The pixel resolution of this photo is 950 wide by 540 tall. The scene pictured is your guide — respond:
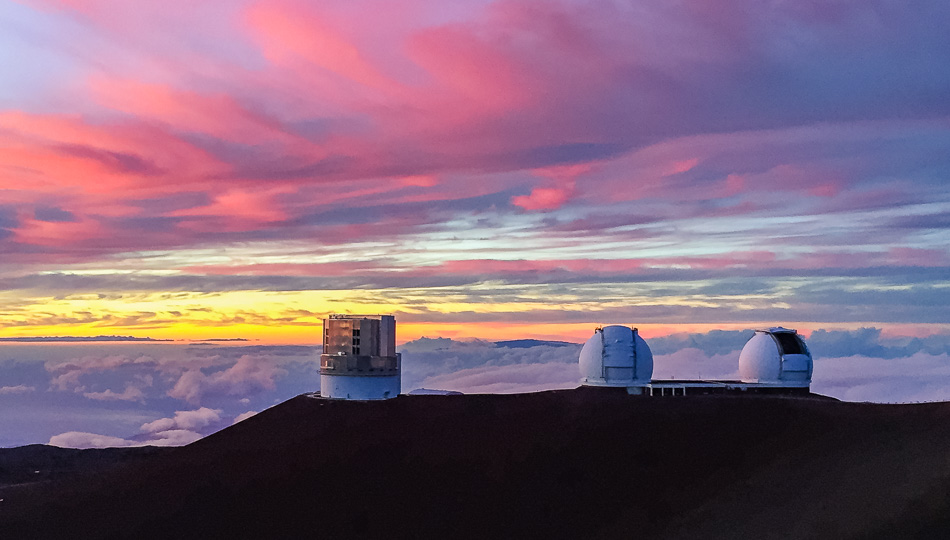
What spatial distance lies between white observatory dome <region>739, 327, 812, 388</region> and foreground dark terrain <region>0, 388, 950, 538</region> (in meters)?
7.10

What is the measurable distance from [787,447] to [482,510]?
41.8 feet

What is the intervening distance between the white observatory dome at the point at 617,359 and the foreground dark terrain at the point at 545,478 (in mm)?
5058

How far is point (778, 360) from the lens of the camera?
1768 inches

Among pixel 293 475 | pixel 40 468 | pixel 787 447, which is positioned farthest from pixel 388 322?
pixel 40 468

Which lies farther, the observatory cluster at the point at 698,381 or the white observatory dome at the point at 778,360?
the white observatory dome at the point at 778,360

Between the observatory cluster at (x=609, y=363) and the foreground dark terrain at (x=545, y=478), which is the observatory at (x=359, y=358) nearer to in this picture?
the observatory cluster at (x=609, y=363)

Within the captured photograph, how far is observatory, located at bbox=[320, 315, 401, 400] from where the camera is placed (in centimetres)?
3966

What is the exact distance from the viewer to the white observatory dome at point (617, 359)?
42781 millimetres

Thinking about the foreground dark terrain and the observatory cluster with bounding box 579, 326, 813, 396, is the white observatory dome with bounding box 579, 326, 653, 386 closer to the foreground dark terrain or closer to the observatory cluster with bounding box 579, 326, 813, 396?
the observatory cluster with bounding box 579, 326, 813, 396

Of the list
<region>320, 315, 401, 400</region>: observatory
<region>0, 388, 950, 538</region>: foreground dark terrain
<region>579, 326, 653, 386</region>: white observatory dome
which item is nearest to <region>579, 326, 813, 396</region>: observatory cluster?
<region>579, 326, 653, 386</region>: white observatory dome

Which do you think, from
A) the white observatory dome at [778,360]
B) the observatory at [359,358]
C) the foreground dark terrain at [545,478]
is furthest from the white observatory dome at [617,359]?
the observatory at [359,358]

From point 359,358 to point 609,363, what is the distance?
13468 mm

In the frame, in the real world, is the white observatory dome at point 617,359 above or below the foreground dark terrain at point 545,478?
above

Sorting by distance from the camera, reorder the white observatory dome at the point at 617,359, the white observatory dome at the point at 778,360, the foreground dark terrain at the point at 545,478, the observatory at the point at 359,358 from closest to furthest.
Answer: the foreground dark terrain at the point at 545,478, the observatory at the point at 359,358, the white observatory dome at the point at 617,359, the white observatory dome at the point at 778,360
